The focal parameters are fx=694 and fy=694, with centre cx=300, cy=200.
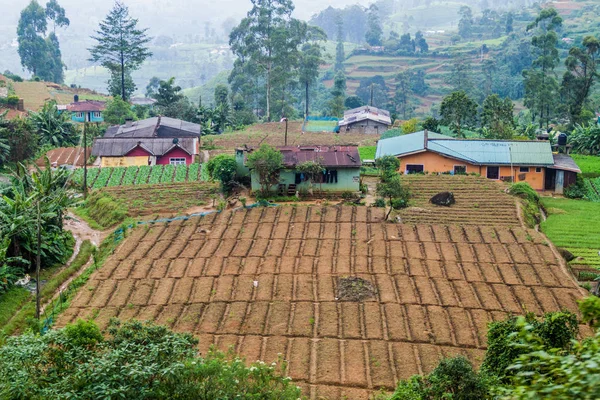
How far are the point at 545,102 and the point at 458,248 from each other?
42.0 meters

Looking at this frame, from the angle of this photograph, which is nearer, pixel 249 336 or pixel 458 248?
pixel 249 336

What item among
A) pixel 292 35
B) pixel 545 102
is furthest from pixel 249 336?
pixel 292 35

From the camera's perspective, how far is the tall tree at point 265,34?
7906 cm

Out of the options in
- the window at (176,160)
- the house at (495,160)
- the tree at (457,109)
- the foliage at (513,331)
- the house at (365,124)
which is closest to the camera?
the foliage at (513,331)

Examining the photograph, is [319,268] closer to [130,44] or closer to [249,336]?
[249,336]

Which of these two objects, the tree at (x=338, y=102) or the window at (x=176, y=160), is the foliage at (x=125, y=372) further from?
the tree at (x=338, y=102)

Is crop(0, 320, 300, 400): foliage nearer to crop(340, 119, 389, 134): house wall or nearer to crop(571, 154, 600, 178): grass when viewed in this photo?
crop(571, 154, 600, 178): grass

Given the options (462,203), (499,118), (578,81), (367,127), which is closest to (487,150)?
(462,203)

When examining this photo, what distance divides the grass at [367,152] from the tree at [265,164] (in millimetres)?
13477

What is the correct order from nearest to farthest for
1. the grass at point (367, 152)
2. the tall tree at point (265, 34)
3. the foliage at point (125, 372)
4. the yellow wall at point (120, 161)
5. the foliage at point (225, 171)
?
the foliage at point (125, 372), the foliage at point (225, 171), the yellow wall at point (120, 161), the grass at point (367, 152), the tall tree at point (265, 34)

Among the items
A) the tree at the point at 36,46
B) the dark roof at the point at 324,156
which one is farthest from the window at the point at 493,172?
the tree at the point at 36,46

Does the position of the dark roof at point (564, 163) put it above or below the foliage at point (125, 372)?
above

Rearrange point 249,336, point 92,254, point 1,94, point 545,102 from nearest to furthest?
point 249,336 < point 92,254 < point 545,102 < point 1,94

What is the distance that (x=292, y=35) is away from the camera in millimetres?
83750
